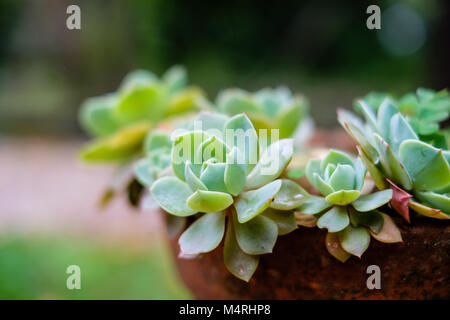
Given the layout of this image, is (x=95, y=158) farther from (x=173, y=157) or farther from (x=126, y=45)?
(x=126, y=45)

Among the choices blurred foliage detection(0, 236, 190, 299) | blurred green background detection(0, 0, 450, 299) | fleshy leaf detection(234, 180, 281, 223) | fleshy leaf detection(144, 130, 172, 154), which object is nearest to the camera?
fleshy leaf detection(234, 180, 281, 223)

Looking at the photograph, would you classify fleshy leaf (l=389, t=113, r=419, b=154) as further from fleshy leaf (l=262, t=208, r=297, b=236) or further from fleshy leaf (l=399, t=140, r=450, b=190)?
fleshy leaf (l=262, t=208, r=297, b=236)

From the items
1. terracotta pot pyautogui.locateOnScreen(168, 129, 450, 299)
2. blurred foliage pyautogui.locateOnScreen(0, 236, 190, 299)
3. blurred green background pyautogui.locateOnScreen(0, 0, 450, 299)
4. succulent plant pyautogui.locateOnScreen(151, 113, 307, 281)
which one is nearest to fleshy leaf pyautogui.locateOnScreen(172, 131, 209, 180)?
succulent plant pyautogui.locateOnScreen(151, 113, 307, 281)

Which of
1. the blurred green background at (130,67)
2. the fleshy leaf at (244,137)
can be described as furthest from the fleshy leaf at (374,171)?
the blurred green background at (130,67)

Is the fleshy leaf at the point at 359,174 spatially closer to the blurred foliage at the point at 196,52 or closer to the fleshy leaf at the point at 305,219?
the fleshy leaf at the point at 305,219

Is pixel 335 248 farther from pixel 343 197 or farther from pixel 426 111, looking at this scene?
pixel 426 111
